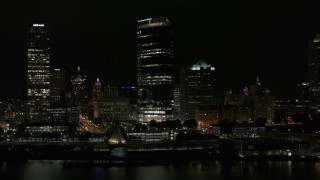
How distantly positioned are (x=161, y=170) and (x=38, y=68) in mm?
43426

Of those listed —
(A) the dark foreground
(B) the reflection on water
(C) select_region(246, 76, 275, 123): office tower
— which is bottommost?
(B) the reflection on water

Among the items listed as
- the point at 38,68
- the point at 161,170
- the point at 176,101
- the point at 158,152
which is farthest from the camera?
the point at 38,68

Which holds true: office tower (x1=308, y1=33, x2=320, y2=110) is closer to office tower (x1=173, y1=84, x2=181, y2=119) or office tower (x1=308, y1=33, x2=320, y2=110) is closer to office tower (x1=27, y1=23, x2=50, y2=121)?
office tower (x1=173, y1=84, x2=181, y2=119)

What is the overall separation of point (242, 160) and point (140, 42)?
99.2 ft

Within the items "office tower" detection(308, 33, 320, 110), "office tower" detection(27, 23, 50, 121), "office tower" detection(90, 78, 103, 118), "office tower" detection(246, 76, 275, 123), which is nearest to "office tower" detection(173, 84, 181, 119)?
"office tower" detection(246, 76, 275, 123)

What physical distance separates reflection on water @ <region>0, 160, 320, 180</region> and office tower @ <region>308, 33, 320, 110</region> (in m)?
34.6

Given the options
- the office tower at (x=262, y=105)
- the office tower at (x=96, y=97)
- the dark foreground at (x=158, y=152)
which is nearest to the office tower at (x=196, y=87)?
the office tower at (x=262, y=105)

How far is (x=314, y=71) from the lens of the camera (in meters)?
68.4

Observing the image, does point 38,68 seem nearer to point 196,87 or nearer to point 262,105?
point 196,87

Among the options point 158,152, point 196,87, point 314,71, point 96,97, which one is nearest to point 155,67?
point 196,87

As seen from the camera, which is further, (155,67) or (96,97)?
(96,97)

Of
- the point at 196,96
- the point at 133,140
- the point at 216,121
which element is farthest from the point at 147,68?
the point at 133,140

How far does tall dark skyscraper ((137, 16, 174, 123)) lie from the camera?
61.6 metres

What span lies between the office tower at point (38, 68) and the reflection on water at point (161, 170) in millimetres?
36216
